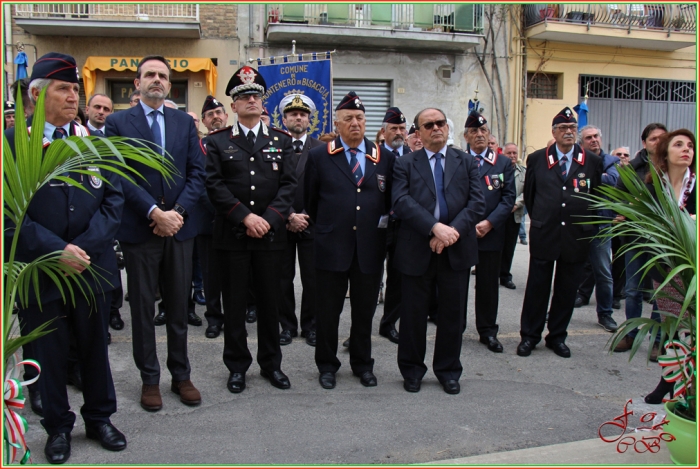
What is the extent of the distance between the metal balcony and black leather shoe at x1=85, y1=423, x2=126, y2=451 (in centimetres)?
1290

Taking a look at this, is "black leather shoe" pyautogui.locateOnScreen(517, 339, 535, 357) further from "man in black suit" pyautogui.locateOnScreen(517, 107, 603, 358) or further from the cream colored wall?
the cream colored wall

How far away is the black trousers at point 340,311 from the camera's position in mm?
4688

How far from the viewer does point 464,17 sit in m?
16.7

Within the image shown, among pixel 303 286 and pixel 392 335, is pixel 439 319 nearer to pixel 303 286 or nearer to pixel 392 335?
pixel 392 335

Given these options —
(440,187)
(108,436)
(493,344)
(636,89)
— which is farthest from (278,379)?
(636,89)

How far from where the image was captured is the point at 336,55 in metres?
16.1

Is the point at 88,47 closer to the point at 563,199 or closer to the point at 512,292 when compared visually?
the point at 512,292

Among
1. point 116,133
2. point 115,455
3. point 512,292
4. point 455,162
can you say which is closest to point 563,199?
point 455,162

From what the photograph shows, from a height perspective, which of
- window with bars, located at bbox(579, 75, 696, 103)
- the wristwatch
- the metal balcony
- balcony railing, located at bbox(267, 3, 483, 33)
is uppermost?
balcony railing, located at bbox(267, 3, 483, 33)

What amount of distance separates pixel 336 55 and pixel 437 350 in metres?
12.8

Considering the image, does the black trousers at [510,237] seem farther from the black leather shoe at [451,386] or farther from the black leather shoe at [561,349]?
the black leather shoe at [451,386]

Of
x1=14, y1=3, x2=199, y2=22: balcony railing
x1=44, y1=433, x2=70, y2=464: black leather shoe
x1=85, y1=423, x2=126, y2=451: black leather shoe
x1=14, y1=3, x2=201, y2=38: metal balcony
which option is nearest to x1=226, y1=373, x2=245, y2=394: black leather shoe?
x1=85, y1=423, x2=126, y2=451: black leather shoe

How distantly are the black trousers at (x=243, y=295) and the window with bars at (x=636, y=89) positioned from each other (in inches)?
597

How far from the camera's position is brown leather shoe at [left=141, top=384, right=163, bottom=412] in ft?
13.4
